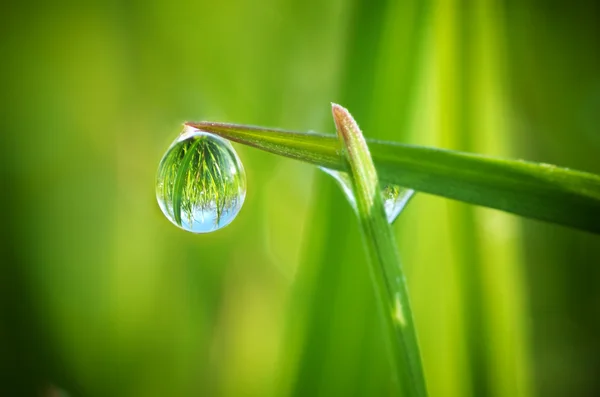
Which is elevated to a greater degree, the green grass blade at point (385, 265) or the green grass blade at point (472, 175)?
the green grass blade at point (472, 175)

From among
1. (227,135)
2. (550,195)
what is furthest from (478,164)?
(227,135)

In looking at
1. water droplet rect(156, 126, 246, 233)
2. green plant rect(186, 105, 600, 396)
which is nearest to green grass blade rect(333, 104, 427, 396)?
green plant rect(186, 105, 600, 396)

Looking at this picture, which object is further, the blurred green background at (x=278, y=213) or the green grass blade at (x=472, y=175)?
the blurred green background at (x=278, y=213)

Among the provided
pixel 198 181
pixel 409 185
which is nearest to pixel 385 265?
pixel 409 185

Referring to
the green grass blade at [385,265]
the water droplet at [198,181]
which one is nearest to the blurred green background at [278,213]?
the water droplet at [198,181]

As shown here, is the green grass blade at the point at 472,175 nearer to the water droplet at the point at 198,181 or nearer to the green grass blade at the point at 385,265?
the green grass blade at the point at 385,265

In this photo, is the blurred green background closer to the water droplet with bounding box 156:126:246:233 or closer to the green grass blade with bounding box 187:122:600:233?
the water droplet with bounding box 156:126:246:233

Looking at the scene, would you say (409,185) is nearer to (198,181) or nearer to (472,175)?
(472,175)
